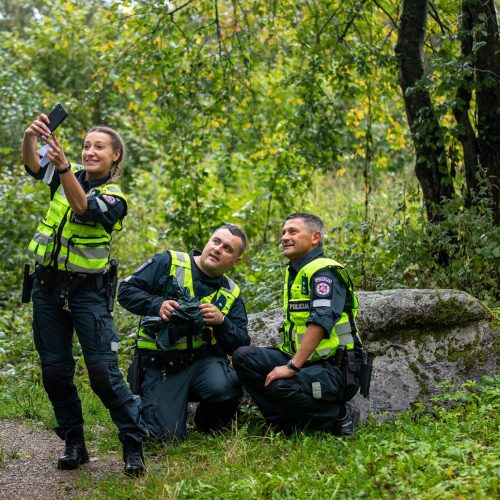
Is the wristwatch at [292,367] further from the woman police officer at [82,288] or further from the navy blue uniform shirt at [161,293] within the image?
the woman police officer at [82,288]

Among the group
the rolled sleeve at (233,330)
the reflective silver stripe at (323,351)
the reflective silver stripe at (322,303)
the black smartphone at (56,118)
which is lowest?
the reflective silver stripe at (323,351)

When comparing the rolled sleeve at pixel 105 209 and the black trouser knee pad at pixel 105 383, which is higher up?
the rolled sleeve at pixel 105 209

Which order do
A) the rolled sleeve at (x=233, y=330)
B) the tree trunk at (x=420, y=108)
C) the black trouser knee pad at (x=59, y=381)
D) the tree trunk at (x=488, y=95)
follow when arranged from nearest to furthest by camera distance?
the black trouser knee pad at (x=59, y=381)
the rolled sleeve at (x=233, y=330)
the tree trunk at (x=488, y=95)
the tree trunk at (x=420, y=108)

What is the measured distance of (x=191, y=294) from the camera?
5.23m

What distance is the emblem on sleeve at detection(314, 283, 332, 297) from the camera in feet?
15.9

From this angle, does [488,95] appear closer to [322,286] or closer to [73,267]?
[322,286]

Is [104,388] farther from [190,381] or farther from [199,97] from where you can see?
[199,97]

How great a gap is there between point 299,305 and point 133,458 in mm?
1460

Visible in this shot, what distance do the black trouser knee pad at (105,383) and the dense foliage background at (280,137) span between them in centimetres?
347

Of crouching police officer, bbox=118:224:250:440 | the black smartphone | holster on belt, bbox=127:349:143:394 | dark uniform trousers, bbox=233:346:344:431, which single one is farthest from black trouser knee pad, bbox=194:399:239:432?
the black smartphone

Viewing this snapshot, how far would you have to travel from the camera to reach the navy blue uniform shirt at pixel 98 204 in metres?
4.23

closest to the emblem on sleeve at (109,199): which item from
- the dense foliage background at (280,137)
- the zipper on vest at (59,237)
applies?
the zipper on vest at (59,237)

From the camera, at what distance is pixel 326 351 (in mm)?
4934

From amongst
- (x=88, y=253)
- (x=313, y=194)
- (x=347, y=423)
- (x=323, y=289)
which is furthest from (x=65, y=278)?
(x=313, y=194)
